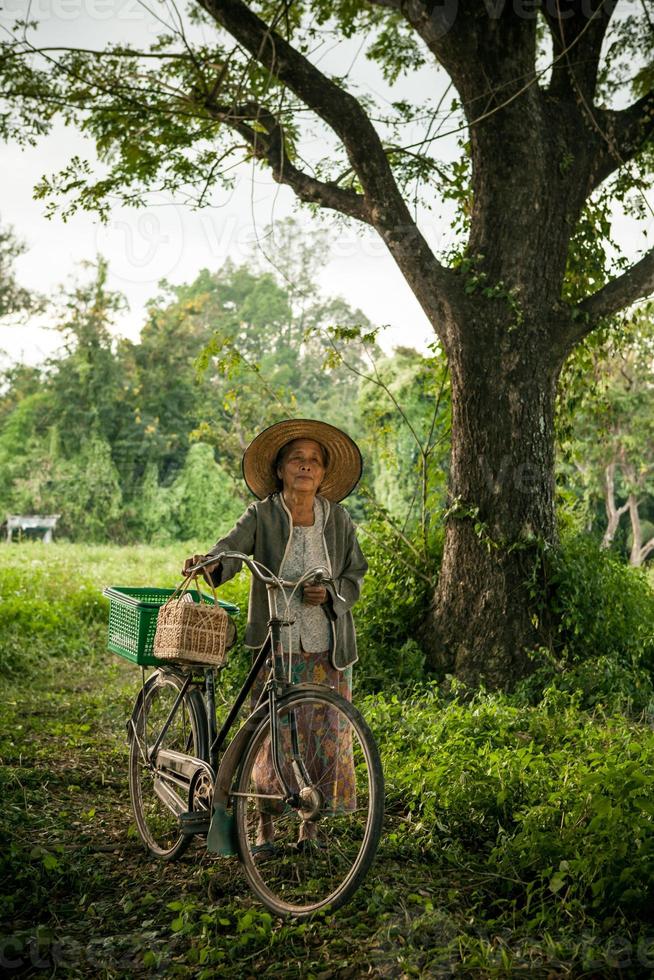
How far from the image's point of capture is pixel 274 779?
378 cm

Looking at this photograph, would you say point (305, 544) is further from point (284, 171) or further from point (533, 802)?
point (284, 171)

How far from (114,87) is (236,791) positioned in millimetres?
5883

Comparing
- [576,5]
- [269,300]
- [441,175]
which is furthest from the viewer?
[269,300]

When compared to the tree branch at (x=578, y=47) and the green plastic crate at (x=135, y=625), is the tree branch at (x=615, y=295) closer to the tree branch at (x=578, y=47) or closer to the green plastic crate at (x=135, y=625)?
the tree branch at (x=578, y=47)

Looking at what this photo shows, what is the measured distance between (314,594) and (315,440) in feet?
2.47

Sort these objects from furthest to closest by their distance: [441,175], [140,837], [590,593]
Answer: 1. [441,175]
2. [590,593]
3. [140,837]

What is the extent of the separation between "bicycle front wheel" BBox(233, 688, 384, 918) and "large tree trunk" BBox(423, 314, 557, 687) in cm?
281

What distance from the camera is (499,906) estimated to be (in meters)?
3.59

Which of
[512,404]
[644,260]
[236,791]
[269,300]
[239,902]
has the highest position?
[269,300]

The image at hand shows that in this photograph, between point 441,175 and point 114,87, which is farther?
point 441,175

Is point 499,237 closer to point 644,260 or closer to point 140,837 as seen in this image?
point 644,260

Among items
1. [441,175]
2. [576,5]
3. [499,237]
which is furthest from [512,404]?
[576,5]

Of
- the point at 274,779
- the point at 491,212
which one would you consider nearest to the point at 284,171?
the point at 491,212

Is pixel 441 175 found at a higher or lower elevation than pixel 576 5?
lower
